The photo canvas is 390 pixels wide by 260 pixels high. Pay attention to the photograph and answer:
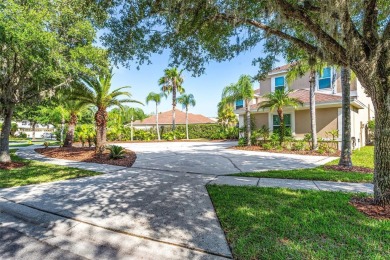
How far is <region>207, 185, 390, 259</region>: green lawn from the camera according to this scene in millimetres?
2625

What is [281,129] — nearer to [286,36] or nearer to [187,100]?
[286,36]

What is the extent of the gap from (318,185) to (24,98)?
12196 mm

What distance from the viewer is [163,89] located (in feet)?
98.8

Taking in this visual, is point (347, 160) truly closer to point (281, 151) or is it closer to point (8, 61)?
point (281, 151)

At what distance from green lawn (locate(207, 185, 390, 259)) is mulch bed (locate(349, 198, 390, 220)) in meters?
0.14

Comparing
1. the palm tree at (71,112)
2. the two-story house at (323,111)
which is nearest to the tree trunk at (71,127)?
the palm tree at (71,112)

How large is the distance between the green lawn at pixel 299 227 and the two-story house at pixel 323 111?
418 inches

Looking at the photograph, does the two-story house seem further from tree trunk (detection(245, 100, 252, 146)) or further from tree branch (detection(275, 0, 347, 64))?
tree branch (detection(275, 0, 347, 64))

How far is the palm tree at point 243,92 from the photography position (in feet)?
49.5

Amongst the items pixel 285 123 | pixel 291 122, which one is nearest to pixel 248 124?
pixel 285 123

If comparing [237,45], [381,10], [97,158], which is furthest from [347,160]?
[97,158]

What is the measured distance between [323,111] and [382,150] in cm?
1230

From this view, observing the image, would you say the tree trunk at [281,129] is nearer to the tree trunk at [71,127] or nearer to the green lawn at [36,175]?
the green lawn at [36,175]

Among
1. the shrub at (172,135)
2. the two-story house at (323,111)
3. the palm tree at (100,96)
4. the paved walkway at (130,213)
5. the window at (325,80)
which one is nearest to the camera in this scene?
the paved walkway at (130,213)
